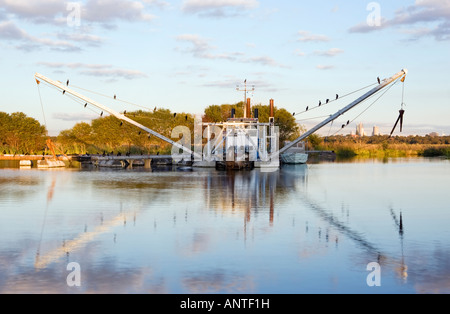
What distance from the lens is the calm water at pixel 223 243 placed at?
12.7 m

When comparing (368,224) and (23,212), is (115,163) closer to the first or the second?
(23,212)

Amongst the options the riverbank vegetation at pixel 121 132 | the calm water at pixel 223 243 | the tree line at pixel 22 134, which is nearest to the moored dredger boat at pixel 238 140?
the calm water at pixel 223 243

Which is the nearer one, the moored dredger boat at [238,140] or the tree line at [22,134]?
the moored dredger boat at [238,140]

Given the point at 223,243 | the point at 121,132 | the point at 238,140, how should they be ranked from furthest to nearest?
1. the point at 121,132
2. the point at 238,140
3. the point at 223,243

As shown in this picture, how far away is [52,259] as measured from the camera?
1506 cm

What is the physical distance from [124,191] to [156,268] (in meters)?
22.5

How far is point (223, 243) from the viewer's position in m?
17.4

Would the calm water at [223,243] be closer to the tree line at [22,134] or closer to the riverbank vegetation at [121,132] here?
the riverbank vegetation at [121,132]

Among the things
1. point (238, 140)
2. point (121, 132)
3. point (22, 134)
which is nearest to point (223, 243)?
point (238, 140)

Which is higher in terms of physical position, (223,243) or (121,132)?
(121,132)

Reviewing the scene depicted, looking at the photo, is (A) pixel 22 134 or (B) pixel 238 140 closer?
(B) pixel 238 140

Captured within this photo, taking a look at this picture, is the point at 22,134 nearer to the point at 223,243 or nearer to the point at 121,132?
the point at 121,132

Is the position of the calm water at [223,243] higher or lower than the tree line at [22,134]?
lower
